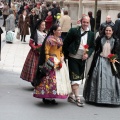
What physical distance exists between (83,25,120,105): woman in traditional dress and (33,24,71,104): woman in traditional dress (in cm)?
50

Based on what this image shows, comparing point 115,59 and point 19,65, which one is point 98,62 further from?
point 19,65

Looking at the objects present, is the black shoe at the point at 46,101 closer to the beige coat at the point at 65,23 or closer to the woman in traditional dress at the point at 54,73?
the woman in traditional dress at the point at 54,73

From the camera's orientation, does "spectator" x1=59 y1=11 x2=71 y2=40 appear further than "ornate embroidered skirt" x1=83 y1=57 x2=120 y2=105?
Yes

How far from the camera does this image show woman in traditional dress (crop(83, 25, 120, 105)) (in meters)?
8.70

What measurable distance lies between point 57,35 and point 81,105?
1399 millimetres

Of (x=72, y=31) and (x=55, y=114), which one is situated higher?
(x=72, y=31)

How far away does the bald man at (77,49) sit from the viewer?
8.67m

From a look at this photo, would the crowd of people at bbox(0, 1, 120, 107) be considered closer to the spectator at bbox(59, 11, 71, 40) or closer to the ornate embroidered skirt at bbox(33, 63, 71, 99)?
the ornate embroidered skirt at bbox(33, 63, 71, 99)

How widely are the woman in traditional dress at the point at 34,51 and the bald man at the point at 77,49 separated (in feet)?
4.87

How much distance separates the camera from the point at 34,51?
10367 mm

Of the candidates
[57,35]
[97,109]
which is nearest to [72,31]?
[57,35]

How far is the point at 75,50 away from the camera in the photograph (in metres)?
8.64

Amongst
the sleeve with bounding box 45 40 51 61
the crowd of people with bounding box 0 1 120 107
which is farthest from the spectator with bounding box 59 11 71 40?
the sleeve with bounding box 45 40 51 61

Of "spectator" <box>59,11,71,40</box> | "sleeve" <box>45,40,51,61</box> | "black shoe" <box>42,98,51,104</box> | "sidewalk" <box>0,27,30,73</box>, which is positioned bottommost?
"sidewalk" <box>0,27,30,73</box>
